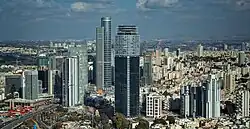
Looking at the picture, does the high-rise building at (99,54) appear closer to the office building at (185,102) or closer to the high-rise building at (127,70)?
the high-rise building at (127,70)

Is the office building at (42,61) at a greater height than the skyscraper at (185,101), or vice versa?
the office building at (42,61)

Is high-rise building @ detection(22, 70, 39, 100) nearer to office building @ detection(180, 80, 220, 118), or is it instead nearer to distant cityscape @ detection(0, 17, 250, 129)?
distant cityscape @ detection(0, 17, 250, 129)

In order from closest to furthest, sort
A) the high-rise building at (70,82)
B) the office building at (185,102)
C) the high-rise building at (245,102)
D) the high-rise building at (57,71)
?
the high-rise building at (245,102) < the office building at (185,102) < the high-rise building at (70,82) < the high-rise building at (57,71)

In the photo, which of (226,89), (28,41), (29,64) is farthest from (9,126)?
(226,89)

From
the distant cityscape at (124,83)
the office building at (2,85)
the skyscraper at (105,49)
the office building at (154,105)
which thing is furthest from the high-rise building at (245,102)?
the office building at (2,85)

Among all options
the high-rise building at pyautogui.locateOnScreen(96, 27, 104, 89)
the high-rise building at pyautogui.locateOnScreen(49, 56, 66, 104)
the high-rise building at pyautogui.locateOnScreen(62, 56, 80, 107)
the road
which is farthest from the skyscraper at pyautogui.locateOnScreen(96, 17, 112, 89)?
the road

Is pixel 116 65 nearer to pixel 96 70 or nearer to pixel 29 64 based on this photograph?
pixel 96 70
